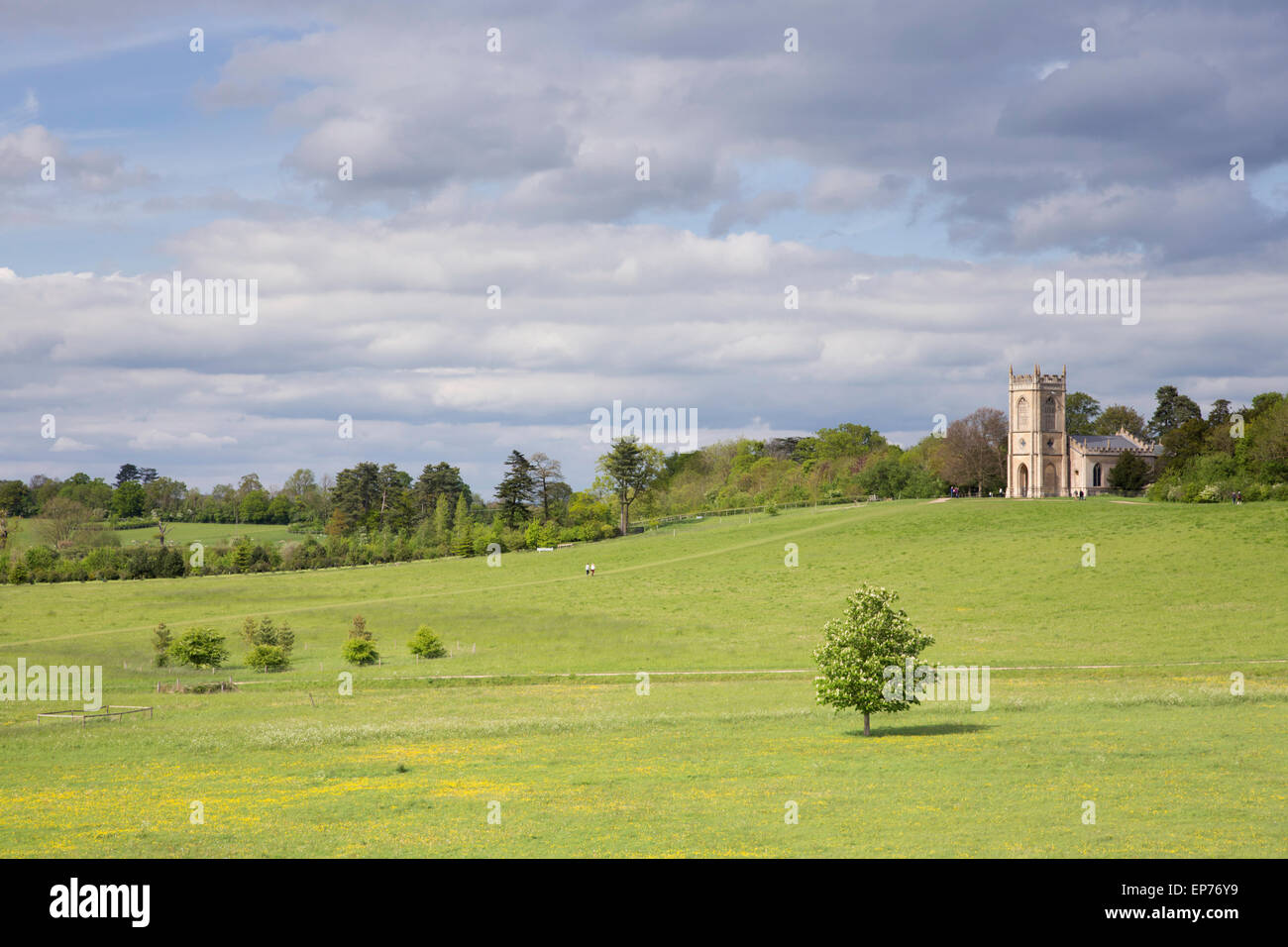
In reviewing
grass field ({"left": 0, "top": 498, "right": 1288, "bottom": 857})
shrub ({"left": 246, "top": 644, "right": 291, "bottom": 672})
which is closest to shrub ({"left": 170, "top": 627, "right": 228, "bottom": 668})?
grass field ({"left": 0, "top": 498, "right": 1288, "bottom": 857})

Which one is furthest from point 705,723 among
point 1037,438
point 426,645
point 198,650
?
point 1037,438

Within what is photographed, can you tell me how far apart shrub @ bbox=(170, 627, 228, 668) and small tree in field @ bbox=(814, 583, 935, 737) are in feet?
133

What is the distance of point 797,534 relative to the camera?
355ft

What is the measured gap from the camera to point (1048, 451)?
449 feet

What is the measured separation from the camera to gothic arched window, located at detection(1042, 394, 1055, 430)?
449ft

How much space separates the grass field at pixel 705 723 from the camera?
20797 mm

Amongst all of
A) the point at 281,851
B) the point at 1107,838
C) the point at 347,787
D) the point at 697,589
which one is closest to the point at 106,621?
the point at 697,589

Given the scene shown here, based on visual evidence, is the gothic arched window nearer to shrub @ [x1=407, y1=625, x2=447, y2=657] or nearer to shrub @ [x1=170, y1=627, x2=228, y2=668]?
shrub @ [x1=407, y1=625, x2=447, y2=657]

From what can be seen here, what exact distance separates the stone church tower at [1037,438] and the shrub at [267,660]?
104m

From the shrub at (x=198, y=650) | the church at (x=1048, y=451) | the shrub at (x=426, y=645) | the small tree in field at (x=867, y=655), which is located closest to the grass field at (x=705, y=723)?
the shrub at (x=198, y=650)

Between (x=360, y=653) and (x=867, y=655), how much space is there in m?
37.7

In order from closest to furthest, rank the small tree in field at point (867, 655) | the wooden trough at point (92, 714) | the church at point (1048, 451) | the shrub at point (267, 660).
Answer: the small tree in field at point (867, 655), the wooden trough at point (92, 714), the shrub at point (267, 660), the church at point (1048, 451)

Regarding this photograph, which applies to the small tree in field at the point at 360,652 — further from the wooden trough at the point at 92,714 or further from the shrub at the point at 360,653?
the wooden trough at the point at 92,714
